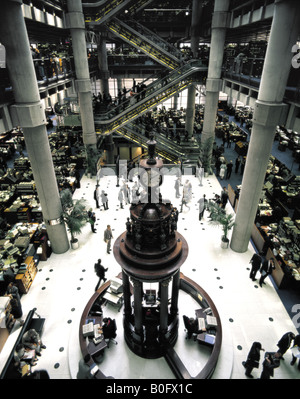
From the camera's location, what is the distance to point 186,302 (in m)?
8.52

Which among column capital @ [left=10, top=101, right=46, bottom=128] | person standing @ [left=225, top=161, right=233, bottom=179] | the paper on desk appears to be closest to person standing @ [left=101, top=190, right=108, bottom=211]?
column capital @ [left=10, top=101, right=46, bottom=128]

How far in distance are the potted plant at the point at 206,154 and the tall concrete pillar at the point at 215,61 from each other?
46cm

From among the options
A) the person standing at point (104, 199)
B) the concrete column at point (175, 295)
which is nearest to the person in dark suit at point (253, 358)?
the concrete column at point (175, 295)

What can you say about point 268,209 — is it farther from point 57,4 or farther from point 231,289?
point 57,4

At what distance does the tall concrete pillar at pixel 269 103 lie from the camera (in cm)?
705

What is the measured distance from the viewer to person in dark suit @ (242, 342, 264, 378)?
6199 millimetres

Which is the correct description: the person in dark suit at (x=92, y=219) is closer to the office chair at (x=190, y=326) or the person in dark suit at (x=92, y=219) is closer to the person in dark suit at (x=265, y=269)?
the office chair at (x=190, y=326)

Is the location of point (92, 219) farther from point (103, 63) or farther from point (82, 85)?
point (103, 63)

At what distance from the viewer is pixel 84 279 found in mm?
9516

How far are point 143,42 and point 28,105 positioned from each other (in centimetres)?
1159

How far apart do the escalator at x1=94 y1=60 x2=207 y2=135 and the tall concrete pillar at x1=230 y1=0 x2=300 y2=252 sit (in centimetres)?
858

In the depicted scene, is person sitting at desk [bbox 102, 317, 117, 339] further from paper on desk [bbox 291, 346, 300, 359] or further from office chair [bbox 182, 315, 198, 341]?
paper on desk [bbox 291, 346, 300, 359]

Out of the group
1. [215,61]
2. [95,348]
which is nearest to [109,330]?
[95,348]

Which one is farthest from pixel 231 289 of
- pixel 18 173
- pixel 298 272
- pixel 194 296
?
pixel 18 173
